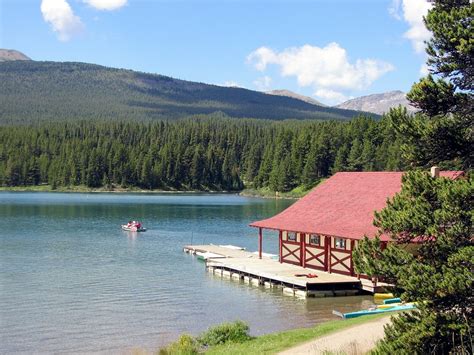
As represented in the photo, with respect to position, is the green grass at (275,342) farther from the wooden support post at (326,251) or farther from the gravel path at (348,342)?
the wooden support post at (326,251)

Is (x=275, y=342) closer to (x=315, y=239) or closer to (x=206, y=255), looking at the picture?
(x=315, y=239)

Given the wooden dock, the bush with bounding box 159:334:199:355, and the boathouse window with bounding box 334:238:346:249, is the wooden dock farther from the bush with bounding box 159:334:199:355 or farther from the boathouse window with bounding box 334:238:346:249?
the bush with bounding box 159:334:199:355

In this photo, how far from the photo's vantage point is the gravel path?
1903 cm

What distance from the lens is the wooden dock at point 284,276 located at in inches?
1358

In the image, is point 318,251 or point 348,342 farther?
point 318,251

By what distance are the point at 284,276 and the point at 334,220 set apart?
4112mm

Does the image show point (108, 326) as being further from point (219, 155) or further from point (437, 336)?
point (219, 155)

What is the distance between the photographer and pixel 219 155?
600 feet

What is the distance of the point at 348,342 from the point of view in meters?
20.5

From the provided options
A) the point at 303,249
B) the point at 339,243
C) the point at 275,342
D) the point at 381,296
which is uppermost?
the point at 339,243

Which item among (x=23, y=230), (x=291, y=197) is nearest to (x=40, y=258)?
(x=23, y=230)

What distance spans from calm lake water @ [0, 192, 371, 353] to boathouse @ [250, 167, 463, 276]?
370cm

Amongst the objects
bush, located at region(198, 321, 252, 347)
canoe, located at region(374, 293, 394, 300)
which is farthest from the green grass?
canoe, located at region(374, 293, 394, 300)

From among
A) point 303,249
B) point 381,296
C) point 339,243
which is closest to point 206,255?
point 303,249
